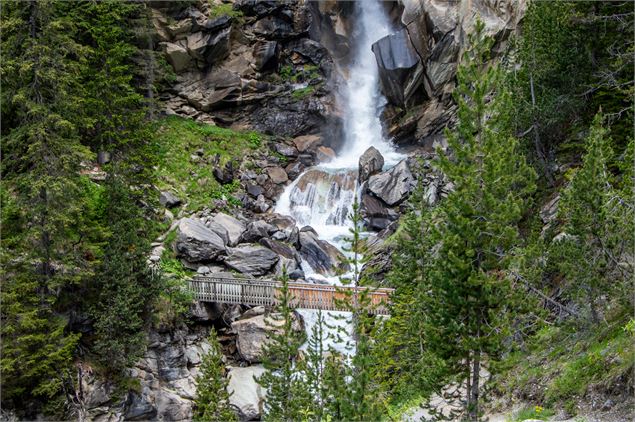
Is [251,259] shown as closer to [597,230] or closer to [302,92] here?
[597,230]

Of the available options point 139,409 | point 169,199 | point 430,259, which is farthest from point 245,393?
point 169,199

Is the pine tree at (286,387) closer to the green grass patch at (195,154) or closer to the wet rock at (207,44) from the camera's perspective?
the green grass patch at (195,154)

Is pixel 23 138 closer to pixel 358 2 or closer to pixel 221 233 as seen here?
pixel 221 233

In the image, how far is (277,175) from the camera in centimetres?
3522

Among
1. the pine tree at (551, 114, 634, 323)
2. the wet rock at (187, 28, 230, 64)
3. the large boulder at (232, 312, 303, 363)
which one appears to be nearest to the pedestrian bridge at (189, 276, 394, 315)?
the large boulder at (232, 312, 303, 363)

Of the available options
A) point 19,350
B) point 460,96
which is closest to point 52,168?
point 19,350

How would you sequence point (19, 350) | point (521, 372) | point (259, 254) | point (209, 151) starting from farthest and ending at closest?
point (209, 151), point (259, 254), point (19, 350), point (521, 372)

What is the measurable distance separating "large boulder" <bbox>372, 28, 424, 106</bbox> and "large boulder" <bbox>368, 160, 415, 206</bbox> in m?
7.60

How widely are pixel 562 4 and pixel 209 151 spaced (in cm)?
2382

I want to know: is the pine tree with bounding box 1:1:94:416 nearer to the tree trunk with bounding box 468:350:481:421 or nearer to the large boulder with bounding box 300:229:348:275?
the tree trunk with bounding box 468:350:481:421

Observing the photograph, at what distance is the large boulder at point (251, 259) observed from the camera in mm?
24778

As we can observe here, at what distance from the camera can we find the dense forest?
36.6ft

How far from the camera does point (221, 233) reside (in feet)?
86.1

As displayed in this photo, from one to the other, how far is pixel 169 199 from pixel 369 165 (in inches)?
516
